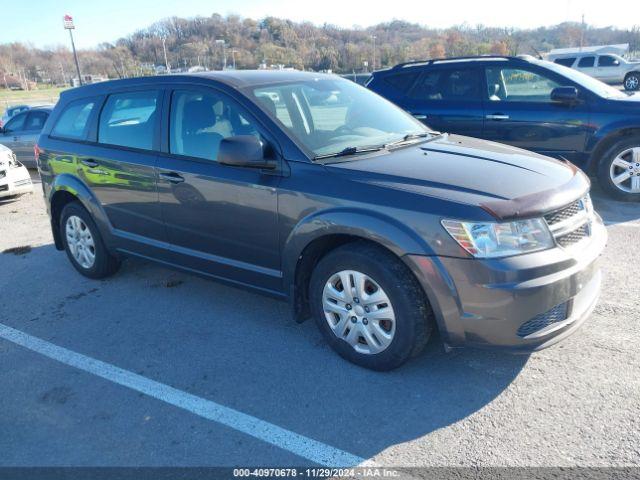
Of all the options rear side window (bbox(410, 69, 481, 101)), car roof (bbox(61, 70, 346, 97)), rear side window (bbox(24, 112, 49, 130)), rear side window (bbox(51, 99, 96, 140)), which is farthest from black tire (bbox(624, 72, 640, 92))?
rear side window (bbox(51, 99, 96, 140))

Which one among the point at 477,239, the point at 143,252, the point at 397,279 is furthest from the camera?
the point at 143,252

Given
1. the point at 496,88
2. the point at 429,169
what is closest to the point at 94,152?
the point at 429,169

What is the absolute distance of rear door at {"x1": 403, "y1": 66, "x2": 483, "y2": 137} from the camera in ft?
24.1

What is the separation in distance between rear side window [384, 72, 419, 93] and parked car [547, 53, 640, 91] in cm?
2329

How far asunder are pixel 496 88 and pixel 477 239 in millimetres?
5134

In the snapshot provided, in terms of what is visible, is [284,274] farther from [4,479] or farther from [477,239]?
[4,479]

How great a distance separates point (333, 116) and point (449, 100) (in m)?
3.93

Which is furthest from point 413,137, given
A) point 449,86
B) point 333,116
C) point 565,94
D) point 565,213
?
point 449,86

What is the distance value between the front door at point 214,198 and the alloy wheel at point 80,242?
1304mm

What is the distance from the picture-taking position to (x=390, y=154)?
11.9ft

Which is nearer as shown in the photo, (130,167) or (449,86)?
(130,167)

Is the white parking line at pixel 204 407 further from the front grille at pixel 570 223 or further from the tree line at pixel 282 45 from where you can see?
the tree line at pixel 282 45

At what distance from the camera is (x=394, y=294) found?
10.1ft

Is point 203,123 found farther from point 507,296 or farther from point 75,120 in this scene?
point 507,296
